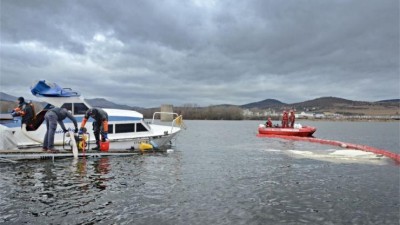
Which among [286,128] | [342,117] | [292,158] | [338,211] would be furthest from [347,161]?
[342,117]

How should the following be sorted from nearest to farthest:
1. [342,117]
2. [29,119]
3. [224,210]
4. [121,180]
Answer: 1. [224,210]
2. [121,180]
3. [29,119]
4. [342,117]

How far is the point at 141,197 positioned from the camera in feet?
36.7

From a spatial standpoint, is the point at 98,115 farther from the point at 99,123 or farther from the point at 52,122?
the point at 52,122

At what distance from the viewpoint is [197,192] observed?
12055mm

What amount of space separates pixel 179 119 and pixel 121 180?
12363mm

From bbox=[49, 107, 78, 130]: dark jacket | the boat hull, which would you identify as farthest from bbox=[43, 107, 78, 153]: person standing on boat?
the boat hull

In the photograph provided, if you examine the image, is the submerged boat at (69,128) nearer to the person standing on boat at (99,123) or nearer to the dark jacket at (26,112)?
the dark jacket at (26,112)

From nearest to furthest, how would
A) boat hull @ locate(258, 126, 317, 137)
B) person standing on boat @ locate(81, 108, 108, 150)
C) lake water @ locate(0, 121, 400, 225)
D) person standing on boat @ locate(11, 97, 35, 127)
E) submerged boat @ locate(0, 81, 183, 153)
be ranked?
lake water @ locate(0, 121, 400, 225)
person standing on boat @ locate(11, 97, 35, 127)
submerged boat @ locate(0, 81, 183, 153)
person standing on boat @ locate(81, 108, 108, 150)
boat hull @ locate(258, 126, 317, 137)

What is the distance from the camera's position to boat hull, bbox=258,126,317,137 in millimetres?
38438

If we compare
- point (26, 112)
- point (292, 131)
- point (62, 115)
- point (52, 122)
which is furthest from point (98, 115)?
point (292, 131)

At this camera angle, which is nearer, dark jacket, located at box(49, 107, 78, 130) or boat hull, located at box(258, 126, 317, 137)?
dark jacket, located at box(49, 107, 78, 130)

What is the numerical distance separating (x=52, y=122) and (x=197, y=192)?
32.3 ft

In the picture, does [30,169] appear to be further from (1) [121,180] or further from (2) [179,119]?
(2) [179,119]

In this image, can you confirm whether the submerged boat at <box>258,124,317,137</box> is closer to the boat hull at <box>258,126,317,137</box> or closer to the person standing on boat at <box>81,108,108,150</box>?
the boat hull at <box>258,126,317,137</box>
